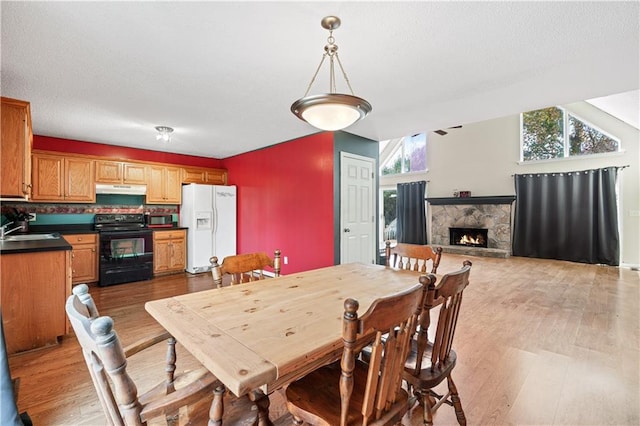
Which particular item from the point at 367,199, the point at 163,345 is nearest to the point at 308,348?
the point at 163,345

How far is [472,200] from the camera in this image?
7516mm

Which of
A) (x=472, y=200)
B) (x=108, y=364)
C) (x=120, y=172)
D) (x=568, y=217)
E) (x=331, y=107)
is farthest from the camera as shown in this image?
(x=472, y=200)

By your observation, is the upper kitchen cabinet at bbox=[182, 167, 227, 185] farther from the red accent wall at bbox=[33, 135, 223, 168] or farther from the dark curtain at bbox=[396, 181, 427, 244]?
the dark curtain at bbox=[396, 181, 427, 244]

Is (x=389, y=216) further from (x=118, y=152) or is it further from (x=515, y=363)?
(x=118, y=152)

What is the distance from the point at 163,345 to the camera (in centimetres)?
246

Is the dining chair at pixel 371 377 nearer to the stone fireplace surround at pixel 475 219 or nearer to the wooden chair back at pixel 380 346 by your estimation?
the wooden chair back at pixel 380 346

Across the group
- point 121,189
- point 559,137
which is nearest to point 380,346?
point 121,189

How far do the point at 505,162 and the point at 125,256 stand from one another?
843 centimetres

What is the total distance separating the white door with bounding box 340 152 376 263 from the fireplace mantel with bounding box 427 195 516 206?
424cm

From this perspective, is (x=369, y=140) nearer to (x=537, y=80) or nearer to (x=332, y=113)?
(x=537, y=80)

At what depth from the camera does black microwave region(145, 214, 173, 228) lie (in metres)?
5.23

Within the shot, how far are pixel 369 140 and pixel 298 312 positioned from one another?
3.72 m

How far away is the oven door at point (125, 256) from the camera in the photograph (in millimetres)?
4344

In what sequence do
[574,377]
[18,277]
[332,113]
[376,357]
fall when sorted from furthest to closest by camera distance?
[18,277] → [574,377] → [332,113] → [376,357]
